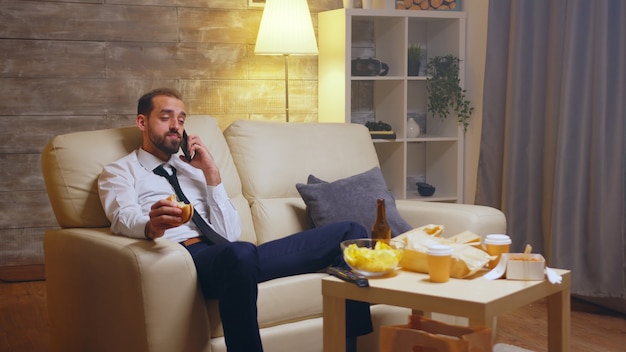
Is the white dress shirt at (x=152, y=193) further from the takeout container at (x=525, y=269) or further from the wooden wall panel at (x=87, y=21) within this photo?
the wooden wall panel at (x=87, y=21)

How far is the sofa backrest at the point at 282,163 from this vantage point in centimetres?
322

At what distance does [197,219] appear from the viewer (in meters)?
2.81

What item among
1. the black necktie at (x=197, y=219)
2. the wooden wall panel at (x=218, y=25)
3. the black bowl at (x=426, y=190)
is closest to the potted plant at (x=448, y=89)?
the black bowl at (x=426, y=190)

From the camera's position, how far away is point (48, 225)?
427 cm

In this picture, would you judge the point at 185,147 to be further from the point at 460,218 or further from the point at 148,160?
the point at 460,218

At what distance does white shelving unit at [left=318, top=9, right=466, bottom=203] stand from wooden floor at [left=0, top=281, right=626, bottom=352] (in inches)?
45.0

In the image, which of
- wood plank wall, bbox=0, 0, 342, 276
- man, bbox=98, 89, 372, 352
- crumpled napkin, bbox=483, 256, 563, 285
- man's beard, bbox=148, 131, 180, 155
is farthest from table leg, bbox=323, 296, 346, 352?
wood plank wall, bbox=0, 0, 342, 276

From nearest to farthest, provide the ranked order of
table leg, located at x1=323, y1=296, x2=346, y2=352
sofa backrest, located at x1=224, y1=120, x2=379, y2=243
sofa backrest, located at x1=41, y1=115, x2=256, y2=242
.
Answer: table leg, located at x1=323, y1=296, x2=346, y2=352
sofa backrest, located at x1=41, y1=115, x2=256, y2=242
sofa backrest, located at x1=224, y1=120, x2=379, y2=243

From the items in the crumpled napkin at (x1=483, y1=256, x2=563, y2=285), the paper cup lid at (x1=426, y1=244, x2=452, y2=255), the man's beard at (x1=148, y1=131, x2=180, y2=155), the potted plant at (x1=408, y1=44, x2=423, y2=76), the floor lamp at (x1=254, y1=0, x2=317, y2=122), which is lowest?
the crumpled napkin at (x1=483, y1=256, x2=563, y2=285)

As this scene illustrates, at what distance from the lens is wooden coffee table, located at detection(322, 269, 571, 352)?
80.8 inches

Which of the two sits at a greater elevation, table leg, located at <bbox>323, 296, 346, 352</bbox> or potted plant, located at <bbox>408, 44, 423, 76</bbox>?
potted plant, located at <bbox>408, 44, 423, 76</bbox>

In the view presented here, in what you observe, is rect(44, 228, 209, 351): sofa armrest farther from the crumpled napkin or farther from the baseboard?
the baseboard

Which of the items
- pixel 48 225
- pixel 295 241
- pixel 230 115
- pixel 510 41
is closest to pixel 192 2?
pixel 230 115

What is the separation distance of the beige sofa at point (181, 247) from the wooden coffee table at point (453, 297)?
0.36m
